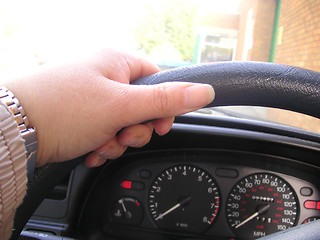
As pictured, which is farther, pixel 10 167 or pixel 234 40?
pixel 234 40

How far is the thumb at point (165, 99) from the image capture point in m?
0.76

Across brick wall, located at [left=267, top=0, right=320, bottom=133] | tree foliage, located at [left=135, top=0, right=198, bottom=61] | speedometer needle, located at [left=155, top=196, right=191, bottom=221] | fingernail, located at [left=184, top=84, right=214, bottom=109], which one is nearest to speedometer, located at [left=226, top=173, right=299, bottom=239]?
speedometer needle, located at [left=155, top=196, right=191, bottom=221]

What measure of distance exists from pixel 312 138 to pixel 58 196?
1183 millimetres

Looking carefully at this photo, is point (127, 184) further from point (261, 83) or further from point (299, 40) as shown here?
point (299, 40)

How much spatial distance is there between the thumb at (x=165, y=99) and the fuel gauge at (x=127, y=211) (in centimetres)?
85

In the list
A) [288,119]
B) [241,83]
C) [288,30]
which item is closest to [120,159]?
[241,83]

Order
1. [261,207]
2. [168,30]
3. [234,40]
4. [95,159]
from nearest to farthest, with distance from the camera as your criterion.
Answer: [95,159], [261,207], [234,40], [168,30]

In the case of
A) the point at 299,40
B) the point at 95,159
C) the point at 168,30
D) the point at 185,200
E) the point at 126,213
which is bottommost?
the point at 126,213

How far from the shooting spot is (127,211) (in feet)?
5.13

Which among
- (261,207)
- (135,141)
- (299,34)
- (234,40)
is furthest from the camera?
(234,40)

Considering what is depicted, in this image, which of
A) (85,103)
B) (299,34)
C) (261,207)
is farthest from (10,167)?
(299,34)

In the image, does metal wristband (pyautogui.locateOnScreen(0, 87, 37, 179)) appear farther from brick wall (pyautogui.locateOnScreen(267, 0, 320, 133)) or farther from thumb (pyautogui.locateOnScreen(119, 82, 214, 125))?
brick wall (pyautogui.locateOnScreen(267, 0, 320, 133))

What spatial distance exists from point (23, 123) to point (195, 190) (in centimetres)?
100

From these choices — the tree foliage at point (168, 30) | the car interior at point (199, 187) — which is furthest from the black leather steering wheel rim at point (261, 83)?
the tree foliage at point (168, 30)
